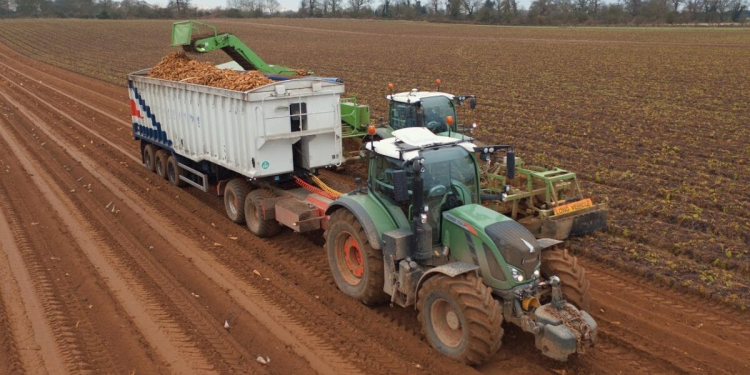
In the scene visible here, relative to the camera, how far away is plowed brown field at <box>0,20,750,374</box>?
737 cm

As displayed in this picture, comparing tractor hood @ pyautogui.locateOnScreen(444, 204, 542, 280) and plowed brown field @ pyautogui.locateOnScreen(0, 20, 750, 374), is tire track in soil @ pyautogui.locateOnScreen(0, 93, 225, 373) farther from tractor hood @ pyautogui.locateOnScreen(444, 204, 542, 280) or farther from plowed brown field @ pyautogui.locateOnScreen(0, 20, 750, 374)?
tractor hood @ pyautogui.locateOnScreen(444, 204, 542, 280)

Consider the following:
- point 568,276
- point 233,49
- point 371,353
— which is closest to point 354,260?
point 371,353

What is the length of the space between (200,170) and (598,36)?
61.8 meters

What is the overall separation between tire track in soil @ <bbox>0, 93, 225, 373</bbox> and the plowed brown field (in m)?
0.03

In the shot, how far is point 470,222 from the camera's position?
714 cm

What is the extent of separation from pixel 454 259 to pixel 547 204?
414 centimetres

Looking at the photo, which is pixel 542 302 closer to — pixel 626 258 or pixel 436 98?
pixel 626 258

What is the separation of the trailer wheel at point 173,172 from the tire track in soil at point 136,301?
225 cm

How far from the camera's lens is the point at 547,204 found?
11.0m

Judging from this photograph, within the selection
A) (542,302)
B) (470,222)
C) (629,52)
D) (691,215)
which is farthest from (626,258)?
(629,52)

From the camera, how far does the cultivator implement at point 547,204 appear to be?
10.6 m

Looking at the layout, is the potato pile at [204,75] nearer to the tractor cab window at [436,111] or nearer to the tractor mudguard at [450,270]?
the tractor cab window at [436,111]

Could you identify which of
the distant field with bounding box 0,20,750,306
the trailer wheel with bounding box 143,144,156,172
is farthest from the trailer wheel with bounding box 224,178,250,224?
the distant field with bounding box 0,20,750,306

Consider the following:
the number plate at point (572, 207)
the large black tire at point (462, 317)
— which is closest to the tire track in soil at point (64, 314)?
the large black tire at point (462, 317)
